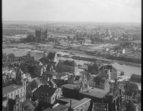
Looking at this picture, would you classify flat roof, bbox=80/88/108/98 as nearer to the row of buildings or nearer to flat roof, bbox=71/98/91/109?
the row of buildings

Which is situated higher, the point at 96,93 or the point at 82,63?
the point at 82,63

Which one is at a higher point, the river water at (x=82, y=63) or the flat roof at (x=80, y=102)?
the river water at (x=82, y=63)

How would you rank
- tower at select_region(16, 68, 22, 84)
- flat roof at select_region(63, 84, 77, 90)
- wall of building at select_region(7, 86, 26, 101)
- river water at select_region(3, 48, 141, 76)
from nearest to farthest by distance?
river water at select_region(3, 48, 141, 76) < wall of building at select_region(7, 86, 26, 101) < flat roof at select_region(63, 84, 77, 90) < tower at select_region(16, 68, 22, 84)

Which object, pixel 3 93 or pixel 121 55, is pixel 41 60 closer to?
pixel 3 93

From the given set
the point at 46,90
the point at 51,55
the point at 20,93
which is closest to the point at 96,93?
the point at 46,90

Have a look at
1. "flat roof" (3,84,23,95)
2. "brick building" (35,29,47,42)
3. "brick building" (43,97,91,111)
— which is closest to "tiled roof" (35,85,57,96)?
"brick building" (43,97,91,111)

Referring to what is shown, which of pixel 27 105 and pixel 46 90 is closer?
pixel 27 105

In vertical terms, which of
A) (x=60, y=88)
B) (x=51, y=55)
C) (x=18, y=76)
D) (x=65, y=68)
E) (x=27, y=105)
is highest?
(x=51, y=55)

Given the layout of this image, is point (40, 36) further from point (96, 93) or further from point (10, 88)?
point (96, 93)

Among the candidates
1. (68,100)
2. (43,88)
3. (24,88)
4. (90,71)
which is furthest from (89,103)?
(24,88)

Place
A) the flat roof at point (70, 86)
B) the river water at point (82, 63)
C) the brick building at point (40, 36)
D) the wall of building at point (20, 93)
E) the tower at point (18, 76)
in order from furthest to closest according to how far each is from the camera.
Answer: the brick building at point (40, 36)
the tower at point (18, 76)
the flat roof at point (70, 86)
the wall of building at point (20, 93)
the river water at point (82, 63)

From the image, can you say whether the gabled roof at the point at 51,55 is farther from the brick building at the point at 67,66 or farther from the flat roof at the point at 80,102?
the flat roof at the point at 80,102

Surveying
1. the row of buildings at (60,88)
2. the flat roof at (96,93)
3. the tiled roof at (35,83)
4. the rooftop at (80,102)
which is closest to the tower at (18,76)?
the row of buildings at (60,88)
